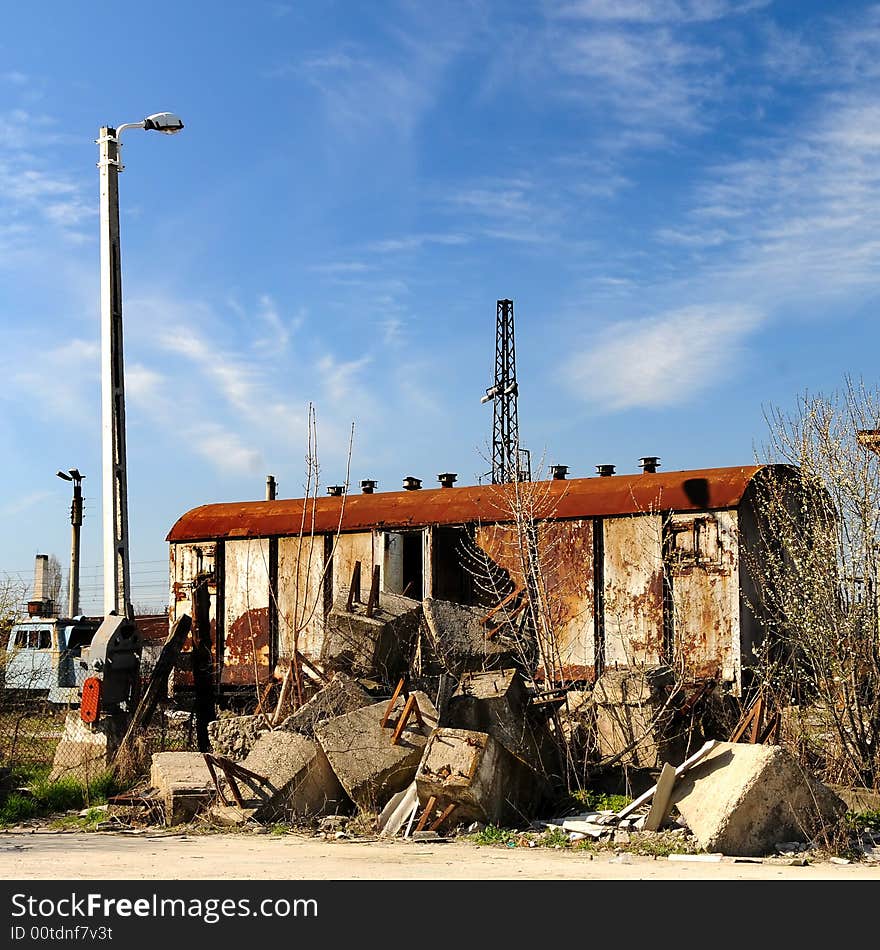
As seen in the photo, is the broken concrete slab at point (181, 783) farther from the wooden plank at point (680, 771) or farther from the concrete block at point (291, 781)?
the wooden plank at point (680, 771)

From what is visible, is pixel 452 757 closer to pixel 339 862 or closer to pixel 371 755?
pixel 371 755

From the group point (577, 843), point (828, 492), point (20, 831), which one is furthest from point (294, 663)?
point (828, 492)

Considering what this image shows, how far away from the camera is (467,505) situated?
16266 mm

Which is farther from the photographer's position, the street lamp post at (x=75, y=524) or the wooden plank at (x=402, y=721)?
the street lamp post at (x=75, y=524)

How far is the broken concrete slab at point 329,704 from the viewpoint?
11.8m

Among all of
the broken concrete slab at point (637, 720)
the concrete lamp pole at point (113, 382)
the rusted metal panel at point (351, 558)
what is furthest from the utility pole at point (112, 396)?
the broken concrete slab at point (637, 720)

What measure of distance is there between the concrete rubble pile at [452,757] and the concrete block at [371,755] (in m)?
0.01

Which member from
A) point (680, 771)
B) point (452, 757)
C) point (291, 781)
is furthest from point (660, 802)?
point (291, 781)

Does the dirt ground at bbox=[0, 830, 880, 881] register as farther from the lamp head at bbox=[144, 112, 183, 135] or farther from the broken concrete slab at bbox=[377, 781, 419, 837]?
the lamp head at bbox=[144, 112, 183, 135]

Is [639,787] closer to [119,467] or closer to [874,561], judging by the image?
[874,561]

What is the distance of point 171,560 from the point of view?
18.8 meters

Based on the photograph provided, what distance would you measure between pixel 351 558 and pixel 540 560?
3.13 meters
